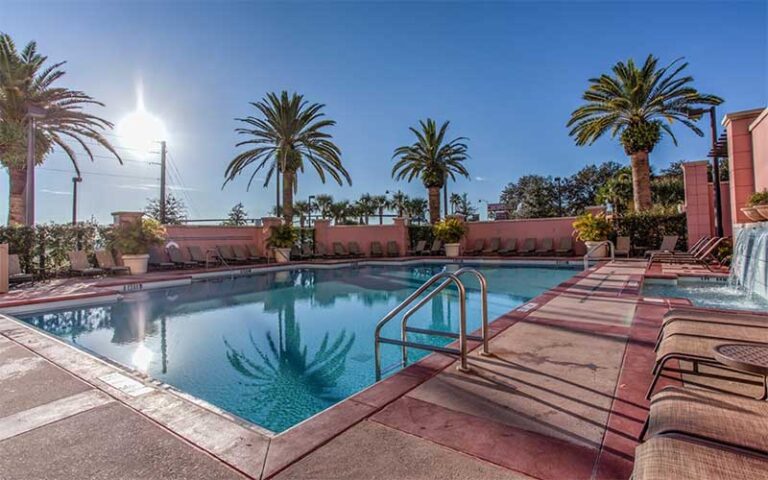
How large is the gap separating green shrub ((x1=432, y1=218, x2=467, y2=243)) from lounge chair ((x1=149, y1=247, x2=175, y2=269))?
11127 mm

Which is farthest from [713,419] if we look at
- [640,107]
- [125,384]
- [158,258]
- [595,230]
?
[640,107]

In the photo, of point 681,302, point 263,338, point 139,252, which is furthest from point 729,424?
point 139,252

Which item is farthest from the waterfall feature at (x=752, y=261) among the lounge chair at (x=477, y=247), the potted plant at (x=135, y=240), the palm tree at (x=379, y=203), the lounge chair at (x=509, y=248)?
the palm tree at (x=379, y=203)

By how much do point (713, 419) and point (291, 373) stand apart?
3878mm

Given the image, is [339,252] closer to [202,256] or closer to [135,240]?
[202,256]

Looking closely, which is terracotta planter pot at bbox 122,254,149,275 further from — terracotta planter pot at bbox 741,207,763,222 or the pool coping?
terracotta planter pot at bbox 741,207,763,222

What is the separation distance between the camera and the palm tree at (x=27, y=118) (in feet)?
43.4

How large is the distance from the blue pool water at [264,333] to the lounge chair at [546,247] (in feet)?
16.6

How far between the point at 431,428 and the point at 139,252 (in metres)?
12.7

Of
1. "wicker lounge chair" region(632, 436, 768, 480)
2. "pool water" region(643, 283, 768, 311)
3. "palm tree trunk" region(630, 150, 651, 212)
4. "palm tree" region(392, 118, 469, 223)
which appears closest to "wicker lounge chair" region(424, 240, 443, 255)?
"palm tree" region(392, 118, 469, 223)

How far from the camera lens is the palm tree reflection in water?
3.50 m

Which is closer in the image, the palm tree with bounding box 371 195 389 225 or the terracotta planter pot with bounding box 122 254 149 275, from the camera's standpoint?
the terracotta planter pot with bounding box 122 254 149 275

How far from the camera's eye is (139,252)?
12.0 m

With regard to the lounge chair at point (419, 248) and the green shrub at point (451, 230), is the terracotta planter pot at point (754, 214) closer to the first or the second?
the green shrub at point (451, 230)
